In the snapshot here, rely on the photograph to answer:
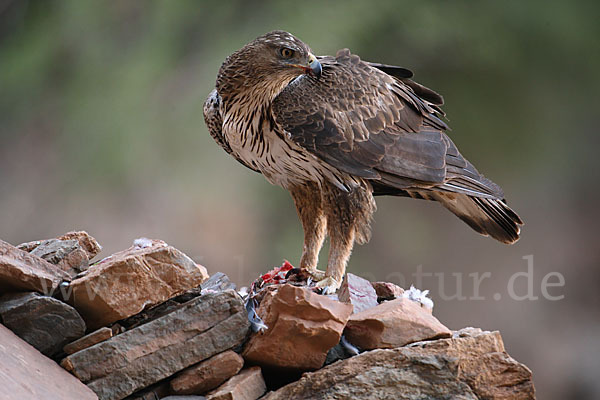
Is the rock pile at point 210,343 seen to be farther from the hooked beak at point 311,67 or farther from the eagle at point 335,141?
the hooked beak at point 311,67

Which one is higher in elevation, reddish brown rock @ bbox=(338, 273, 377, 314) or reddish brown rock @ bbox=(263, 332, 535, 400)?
reddish brown rock @ bbox=(338, 273, 377, 314)

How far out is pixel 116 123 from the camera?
633 centimetres

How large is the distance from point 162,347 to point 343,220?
3.52 ft

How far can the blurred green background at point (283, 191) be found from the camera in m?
6.20

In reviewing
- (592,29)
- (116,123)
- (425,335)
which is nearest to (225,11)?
(116,123)

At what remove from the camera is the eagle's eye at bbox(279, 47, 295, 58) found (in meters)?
2.70

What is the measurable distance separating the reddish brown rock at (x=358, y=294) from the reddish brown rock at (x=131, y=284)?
57 cm

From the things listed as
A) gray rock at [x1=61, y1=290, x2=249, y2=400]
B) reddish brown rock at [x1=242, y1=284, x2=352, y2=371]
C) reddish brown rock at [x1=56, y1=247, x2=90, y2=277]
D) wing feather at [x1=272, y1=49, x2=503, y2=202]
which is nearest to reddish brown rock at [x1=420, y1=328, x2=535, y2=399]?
reddish brown rock at [x1=242, y1=284, x2=352, y2=371]

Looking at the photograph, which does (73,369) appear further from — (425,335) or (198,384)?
(425,335)

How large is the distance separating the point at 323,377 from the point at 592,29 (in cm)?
613

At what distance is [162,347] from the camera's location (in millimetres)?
2150

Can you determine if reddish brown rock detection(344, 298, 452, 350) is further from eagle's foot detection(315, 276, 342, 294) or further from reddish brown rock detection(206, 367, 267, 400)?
eagle's foot detection(315, 276, 342, 294)

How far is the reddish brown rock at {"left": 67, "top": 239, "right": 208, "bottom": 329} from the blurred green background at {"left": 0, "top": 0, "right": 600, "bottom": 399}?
3766 mm

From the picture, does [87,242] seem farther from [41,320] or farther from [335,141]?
[335,141]
